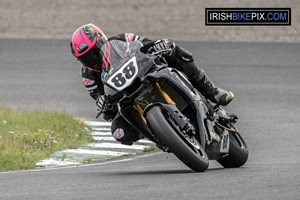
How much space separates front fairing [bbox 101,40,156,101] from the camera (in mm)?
7598

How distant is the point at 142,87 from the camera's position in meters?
7.71

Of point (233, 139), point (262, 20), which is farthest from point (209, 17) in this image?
point (233, 139)

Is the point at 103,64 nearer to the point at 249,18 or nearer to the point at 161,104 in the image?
the point at 161,104

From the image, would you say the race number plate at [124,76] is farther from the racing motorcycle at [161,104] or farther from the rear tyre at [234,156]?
the rear tyre at [234,156]

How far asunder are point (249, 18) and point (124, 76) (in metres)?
22.0

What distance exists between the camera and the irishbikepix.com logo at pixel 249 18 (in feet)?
89.5

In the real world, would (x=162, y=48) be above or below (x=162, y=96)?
above

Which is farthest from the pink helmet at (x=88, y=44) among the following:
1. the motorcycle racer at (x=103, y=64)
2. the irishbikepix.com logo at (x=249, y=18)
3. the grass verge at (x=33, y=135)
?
the irishbikepix.com logo at (x=249, y=18)

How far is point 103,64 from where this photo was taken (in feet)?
26.1

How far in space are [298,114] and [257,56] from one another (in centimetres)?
888

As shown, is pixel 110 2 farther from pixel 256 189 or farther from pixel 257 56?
pixel 256 189

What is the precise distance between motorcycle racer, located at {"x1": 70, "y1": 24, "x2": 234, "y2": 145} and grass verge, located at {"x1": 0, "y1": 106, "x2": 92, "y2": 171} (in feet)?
5.01

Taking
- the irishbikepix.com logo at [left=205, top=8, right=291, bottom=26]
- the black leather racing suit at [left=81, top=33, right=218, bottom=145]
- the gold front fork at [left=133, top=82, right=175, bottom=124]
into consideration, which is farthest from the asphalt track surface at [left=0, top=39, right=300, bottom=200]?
the irishbikepix.com logo at [left=205, top=8, right=291, bottom=26]

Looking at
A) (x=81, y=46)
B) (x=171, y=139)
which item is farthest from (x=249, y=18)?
(x=171, y=139)
